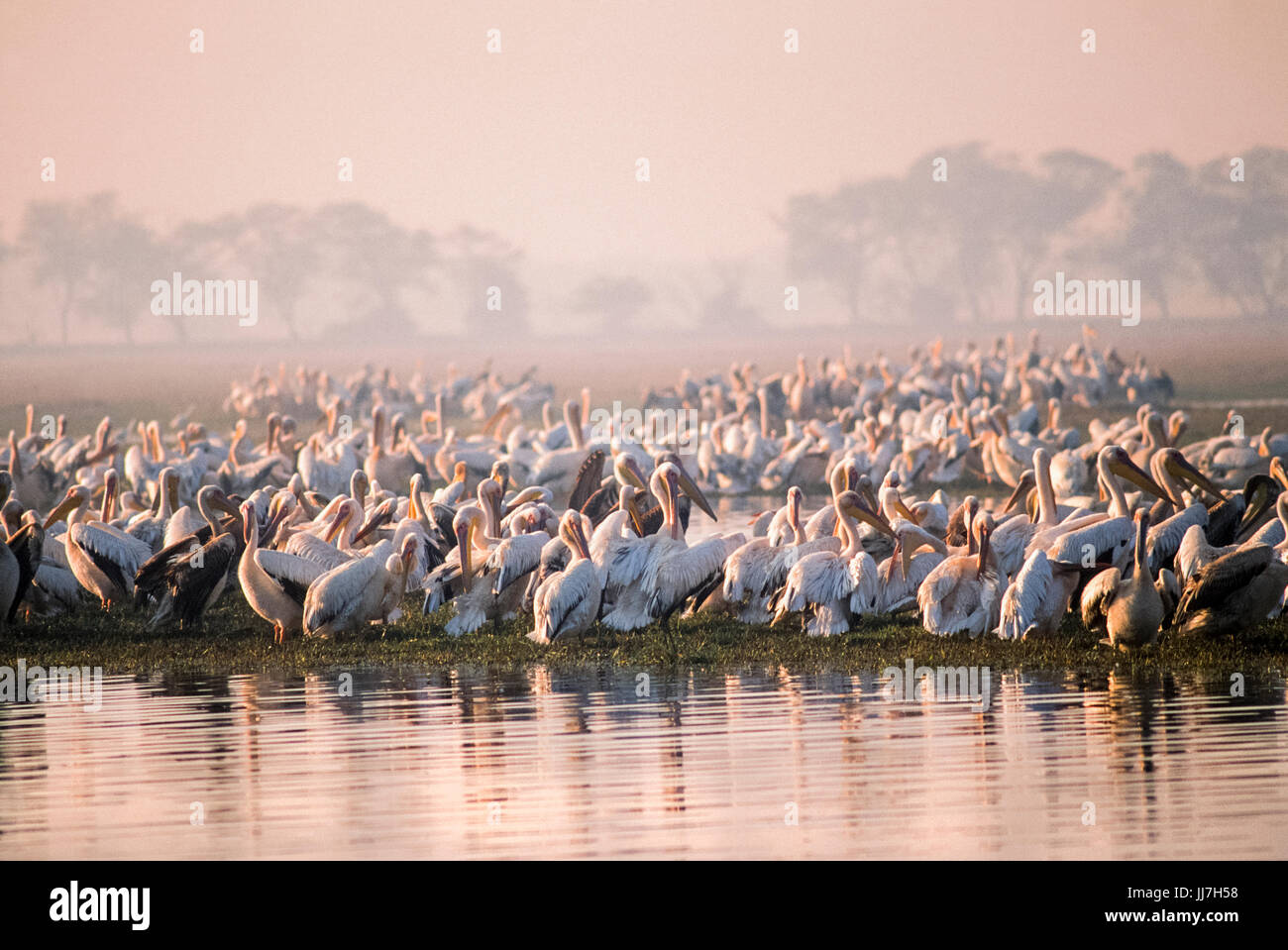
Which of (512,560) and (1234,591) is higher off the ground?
(512,560)

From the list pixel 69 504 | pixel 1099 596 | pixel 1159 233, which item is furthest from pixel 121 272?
pixel 1099 596

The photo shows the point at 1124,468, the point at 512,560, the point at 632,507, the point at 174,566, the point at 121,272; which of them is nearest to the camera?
the point at 512,560

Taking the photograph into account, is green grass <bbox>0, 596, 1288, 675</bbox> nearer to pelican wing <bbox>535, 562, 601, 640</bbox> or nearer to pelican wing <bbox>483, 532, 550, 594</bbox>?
pelican wing <bbox>535, 562, 601, 640</bbox>

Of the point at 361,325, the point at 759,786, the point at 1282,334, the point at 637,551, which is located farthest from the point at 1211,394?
the point at 361,325

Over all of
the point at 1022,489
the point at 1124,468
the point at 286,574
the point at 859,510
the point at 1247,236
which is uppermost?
the point at 1247,236

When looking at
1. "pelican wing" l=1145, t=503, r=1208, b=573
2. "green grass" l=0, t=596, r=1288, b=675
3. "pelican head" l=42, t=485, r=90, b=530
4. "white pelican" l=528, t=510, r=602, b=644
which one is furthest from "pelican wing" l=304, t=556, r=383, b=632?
"pelican wing" l=1145, t=503, r=1208, b=573

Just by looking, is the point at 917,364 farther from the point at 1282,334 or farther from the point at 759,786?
the point at 759,786

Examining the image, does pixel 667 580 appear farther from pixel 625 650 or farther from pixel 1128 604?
pixel 1128 604

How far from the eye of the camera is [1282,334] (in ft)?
144

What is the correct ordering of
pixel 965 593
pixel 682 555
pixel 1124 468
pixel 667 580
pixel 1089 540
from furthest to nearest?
pixel 1124 468
pixel 682 555
pixel 667 580
pixel 1089 540
pixel 965 593

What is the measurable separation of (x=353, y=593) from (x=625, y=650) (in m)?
1.62

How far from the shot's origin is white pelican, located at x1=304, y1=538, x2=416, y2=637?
33.9 feet

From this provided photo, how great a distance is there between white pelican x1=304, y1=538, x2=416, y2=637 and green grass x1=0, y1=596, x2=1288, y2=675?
113mm

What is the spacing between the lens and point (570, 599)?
1002 cm
